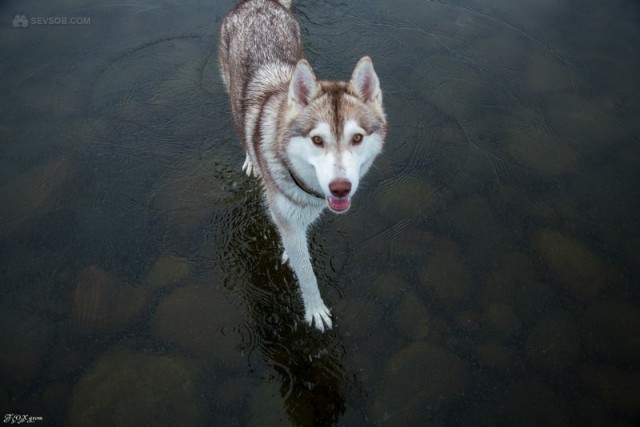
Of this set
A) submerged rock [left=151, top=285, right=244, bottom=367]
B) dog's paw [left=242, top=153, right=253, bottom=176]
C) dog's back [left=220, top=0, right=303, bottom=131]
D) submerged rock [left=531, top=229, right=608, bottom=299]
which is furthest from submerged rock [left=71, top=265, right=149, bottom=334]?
submerged rock [left=531, top=229, right=608, bottom=299]

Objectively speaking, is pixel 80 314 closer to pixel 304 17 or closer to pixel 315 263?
pixel 315 263

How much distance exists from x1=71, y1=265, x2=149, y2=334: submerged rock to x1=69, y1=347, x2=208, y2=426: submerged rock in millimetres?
286

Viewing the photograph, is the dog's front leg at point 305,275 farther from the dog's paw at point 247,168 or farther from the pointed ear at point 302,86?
the dog's paw at point 247,168

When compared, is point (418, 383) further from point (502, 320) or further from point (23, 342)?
point (23, 342)

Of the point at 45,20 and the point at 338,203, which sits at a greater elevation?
the point at 338,203

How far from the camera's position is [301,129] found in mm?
3158

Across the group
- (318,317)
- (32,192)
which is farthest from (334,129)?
(32,192)

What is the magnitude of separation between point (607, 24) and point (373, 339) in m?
6.40

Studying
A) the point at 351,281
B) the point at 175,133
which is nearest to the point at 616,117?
the point at 351,281

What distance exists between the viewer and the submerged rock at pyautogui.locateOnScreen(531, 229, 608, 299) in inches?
171

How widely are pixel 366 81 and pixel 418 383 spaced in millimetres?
2501

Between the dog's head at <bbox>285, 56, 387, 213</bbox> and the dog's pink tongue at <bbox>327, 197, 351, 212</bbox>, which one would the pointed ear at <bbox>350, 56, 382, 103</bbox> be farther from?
the dog's pink tongue at <bbox>327, 197, 351, 212</bbox>

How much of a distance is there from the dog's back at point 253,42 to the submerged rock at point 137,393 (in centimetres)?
232

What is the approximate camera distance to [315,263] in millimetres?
4449
